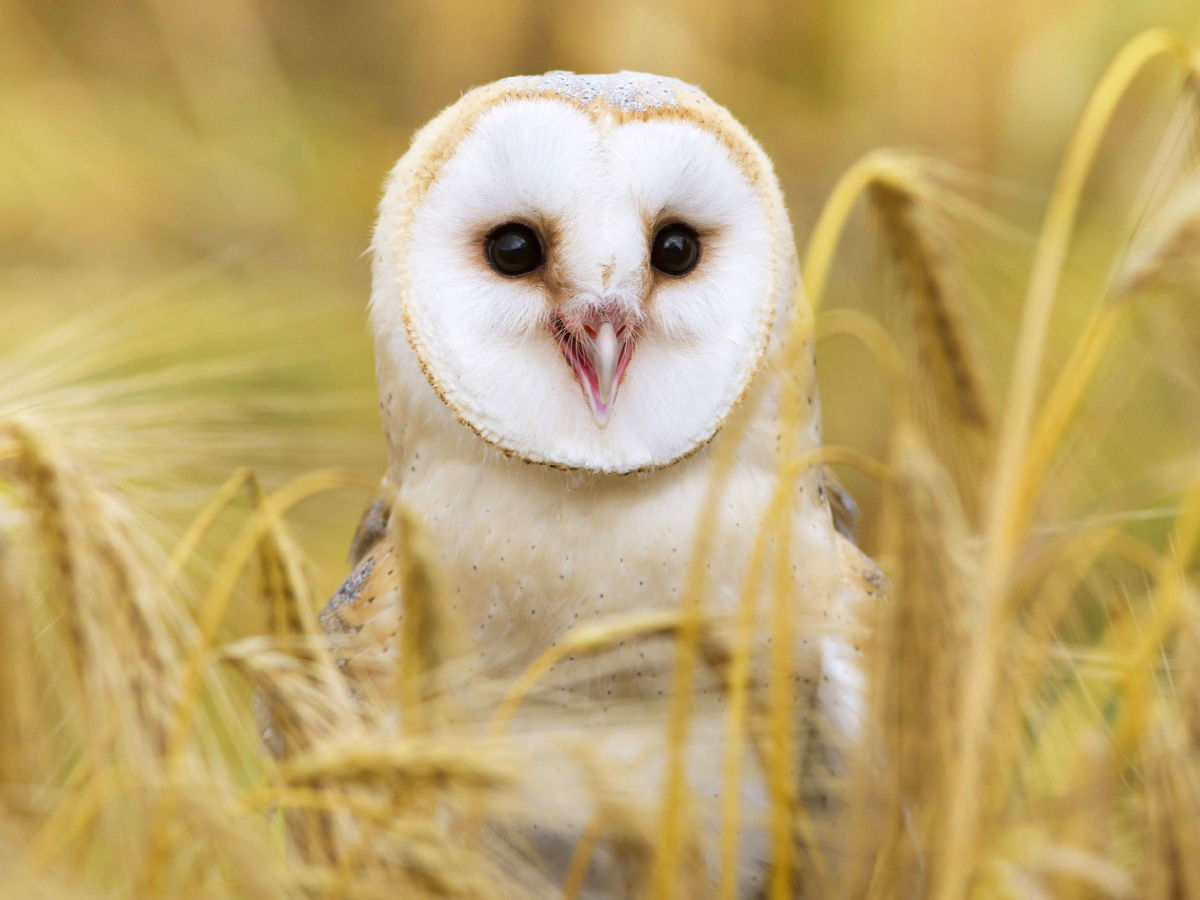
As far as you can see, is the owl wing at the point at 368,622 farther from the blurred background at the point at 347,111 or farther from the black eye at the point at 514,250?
the blurred background at the point at 347,111

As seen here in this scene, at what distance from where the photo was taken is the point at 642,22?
1996mm

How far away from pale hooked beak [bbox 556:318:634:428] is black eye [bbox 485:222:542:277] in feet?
0.16

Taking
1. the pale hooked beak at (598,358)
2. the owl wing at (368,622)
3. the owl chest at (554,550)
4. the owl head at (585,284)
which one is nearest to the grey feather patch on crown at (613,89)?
the owl head at (585,284)

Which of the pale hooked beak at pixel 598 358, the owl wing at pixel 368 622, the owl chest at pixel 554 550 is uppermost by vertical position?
the pale hooked beak at pixel 598 358

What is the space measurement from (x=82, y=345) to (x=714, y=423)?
502mm

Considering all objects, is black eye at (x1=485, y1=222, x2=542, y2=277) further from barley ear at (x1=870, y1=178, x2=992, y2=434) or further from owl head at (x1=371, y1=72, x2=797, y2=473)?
barley ear at (x1=870, y1=178, x2=992, y2=434)

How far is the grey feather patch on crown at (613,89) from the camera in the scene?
749mm

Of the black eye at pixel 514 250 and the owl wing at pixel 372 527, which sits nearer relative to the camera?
the black eye at pixel 514 250

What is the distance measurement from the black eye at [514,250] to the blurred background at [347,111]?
88 centimetres

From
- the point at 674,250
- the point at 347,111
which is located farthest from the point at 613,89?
the point at 347,111

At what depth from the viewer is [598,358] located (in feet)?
2.43

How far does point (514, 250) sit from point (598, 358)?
0.34ft

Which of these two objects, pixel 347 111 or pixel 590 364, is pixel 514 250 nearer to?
pixel 590 364

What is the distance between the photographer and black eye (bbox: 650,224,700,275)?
0.78 meters
